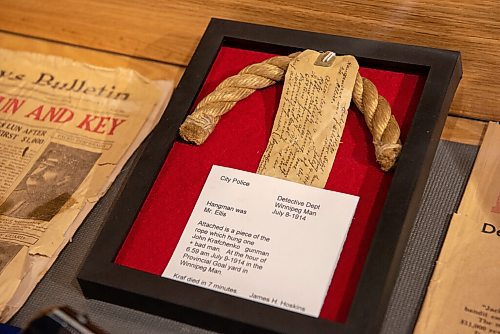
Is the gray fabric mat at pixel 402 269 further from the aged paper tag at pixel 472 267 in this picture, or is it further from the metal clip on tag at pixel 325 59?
the metal clip on tag at pixel 325 59

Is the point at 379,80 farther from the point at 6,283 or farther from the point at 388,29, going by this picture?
the point at 6,283

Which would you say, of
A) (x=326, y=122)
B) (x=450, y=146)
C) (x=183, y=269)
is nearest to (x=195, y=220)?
(x=183, y=269)

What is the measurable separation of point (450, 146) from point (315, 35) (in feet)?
0.58

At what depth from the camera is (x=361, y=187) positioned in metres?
0.69

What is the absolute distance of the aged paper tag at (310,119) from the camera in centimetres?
71

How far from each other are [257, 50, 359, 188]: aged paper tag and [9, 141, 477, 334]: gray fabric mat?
108 millimetres

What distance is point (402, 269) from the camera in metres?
0.69

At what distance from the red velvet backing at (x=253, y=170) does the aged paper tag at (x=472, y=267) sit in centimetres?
8

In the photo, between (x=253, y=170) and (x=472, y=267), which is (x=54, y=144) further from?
(x=472, y=267)

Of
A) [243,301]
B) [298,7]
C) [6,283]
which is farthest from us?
[298,7]

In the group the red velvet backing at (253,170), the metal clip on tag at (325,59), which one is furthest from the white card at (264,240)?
the metal clip on tag at (325,59)

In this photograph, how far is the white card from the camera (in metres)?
0.64

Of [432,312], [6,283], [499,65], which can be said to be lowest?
[6,283]

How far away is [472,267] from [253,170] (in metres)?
0.21
